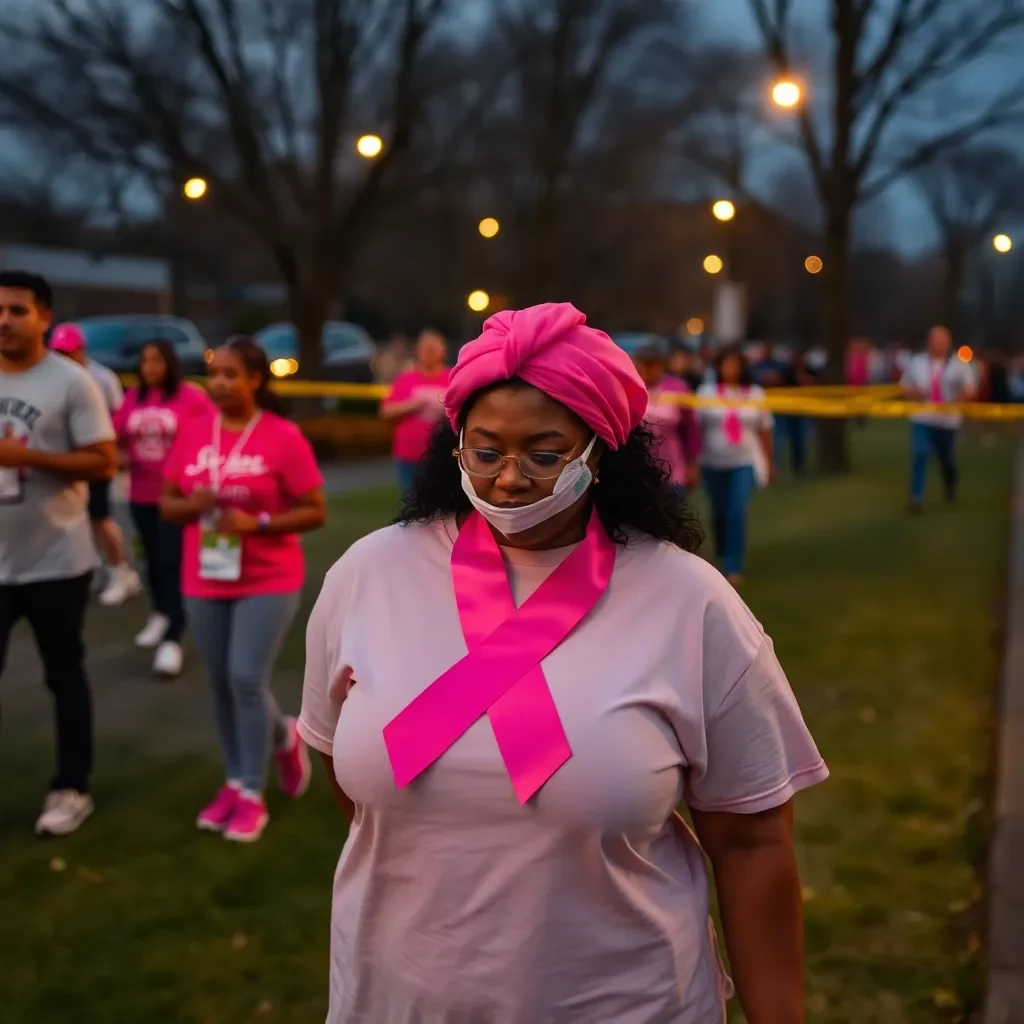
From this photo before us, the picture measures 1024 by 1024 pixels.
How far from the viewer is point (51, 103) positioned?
61.5ft

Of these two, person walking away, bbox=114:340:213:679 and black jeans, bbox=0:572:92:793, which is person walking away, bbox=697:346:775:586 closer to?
person walking away, bbox=114:340:213:679

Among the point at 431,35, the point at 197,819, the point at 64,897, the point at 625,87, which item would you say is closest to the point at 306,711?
the point at 64,897

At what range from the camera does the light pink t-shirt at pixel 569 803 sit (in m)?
1.99

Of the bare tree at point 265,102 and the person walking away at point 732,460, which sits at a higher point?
the bare tree at point 265,102

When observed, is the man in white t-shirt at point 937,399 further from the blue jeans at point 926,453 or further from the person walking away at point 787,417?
Answer: the person walking away at point 787,417

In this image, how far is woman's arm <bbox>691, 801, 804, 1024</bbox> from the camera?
2160 mm

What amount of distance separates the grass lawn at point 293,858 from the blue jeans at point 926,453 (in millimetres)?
5885

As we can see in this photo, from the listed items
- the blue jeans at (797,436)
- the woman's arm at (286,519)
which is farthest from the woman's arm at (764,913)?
the blue jeans at (797,436)

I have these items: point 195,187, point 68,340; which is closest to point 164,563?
point 68,340

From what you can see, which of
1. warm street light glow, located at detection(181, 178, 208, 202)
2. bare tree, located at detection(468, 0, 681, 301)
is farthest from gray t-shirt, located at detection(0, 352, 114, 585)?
bare tree, located at detection(468, 0, 681, 301)

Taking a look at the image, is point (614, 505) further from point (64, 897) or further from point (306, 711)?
point (64, 897)

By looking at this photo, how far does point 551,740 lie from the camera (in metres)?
1.96

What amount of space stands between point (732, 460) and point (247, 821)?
568cm

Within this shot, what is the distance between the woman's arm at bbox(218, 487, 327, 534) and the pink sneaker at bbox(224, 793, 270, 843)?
1.09 metres
